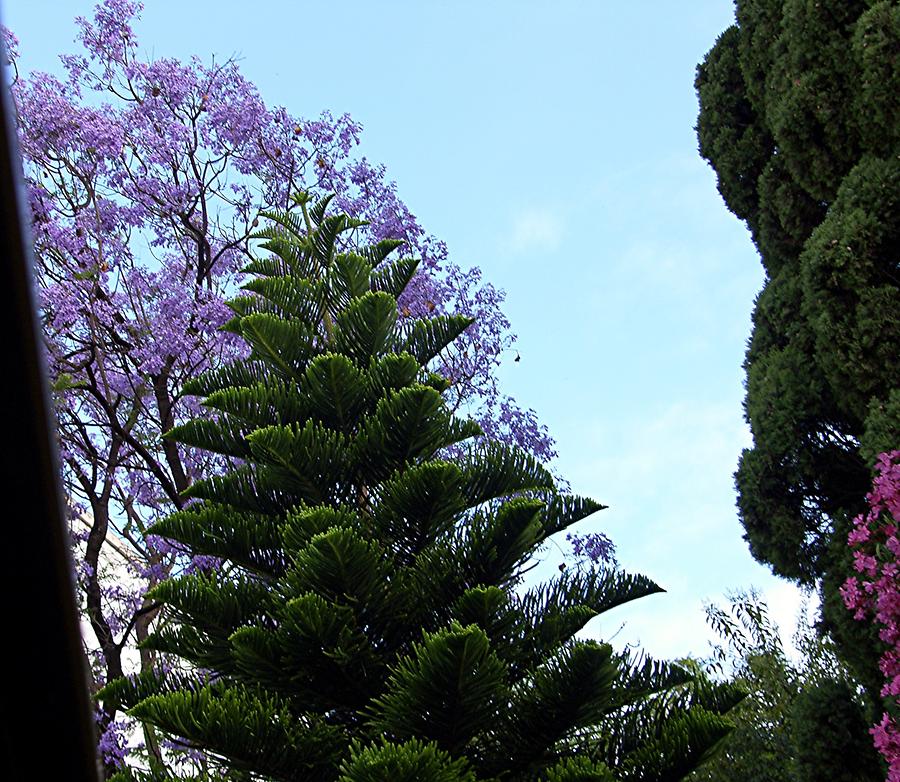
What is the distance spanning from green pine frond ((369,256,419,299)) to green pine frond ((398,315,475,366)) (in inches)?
20.6

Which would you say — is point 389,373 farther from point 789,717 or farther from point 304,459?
point 789,717

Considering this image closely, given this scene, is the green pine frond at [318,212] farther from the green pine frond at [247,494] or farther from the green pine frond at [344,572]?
the green pine frond at [344,572]

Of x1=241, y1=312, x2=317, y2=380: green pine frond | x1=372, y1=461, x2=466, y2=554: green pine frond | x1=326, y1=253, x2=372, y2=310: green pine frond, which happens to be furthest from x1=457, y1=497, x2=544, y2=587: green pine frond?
x1=326, y1=253, x2=372, y2=310: green pine frond

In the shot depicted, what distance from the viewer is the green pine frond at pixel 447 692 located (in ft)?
13.7

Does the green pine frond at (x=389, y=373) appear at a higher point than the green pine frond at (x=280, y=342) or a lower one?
lower

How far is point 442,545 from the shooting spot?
16.7ft

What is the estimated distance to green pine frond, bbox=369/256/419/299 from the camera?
6637mm

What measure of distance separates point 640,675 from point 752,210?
435cm

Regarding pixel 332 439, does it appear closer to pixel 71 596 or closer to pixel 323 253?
pixel 323 253

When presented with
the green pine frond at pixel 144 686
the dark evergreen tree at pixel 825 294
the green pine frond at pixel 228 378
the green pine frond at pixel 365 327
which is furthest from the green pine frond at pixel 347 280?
the dark evergreen tree at pixel 825 294

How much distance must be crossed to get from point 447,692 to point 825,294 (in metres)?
3.58

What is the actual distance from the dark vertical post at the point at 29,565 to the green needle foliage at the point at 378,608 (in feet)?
11.5

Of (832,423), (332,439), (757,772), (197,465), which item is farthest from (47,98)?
(757,772)

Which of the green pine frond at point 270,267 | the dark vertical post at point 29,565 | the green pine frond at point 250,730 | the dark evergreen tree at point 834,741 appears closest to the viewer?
the dark vertical post at point 29,565
